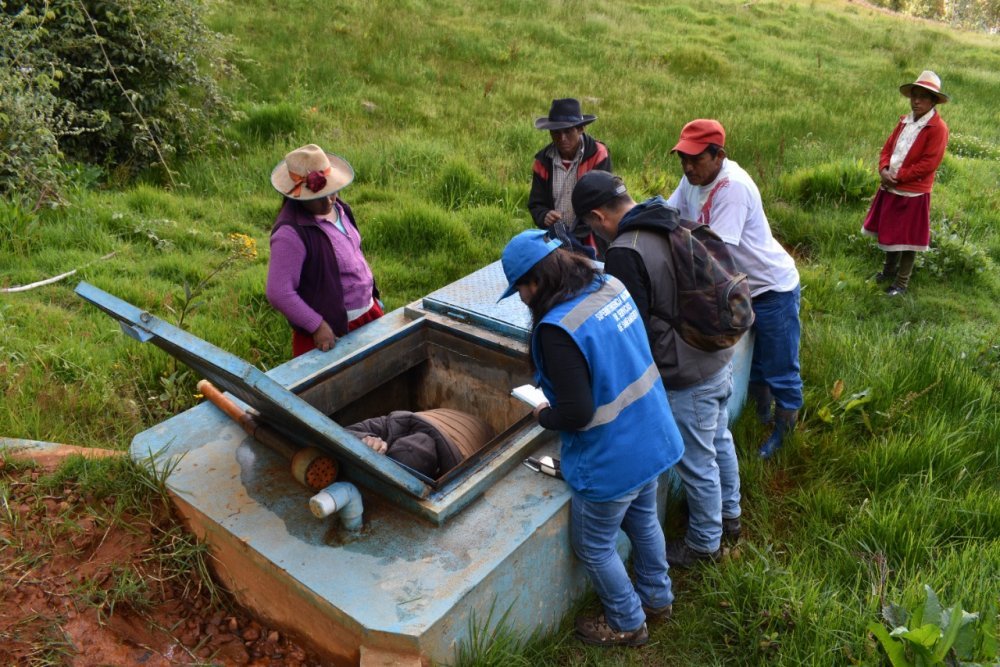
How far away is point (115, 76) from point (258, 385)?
5.98 metres

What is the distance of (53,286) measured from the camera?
5.36 meters

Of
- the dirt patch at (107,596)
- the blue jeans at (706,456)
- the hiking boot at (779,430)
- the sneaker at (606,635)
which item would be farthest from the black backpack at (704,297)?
the dirt patch at (107,596)

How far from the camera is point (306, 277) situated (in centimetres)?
385

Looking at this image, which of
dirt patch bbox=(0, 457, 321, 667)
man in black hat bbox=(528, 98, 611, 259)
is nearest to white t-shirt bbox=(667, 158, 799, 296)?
man in black hat bbox=(528, 98, 611, 259)

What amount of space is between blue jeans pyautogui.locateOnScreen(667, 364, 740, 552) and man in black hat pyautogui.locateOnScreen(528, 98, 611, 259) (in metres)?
1.66

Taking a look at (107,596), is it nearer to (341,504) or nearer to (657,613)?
(341,504)

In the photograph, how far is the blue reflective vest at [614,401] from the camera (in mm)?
2605

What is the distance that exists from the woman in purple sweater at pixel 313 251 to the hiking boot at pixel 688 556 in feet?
6.32

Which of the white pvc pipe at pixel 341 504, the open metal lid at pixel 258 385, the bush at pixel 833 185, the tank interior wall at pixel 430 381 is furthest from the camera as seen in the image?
the bush at pixel 833 185

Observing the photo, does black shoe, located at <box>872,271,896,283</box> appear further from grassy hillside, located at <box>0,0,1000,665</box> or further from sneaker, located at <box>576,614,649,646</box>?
sneaker, located at <box>576,614,649,646</box>

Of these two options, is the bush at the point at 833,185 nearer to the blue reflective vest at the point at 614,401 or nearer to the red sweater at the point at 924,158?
the red sweater at the point at 924,158

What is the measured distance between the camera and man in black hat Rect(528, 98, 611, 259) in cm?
463

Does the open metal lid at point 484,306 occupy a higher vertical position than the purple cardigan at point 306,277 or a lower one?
lower

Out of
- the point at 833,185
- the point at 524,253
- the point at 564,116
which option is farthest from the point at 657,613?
the point at 833,185
